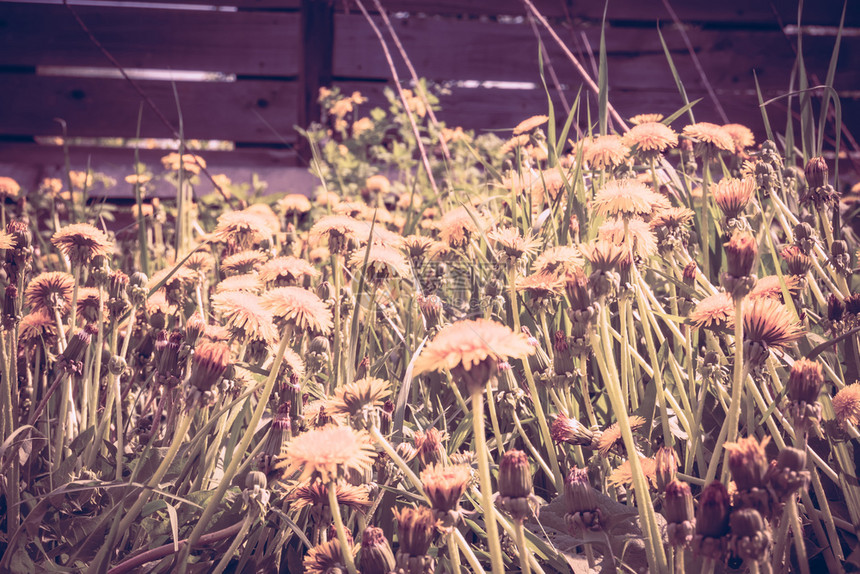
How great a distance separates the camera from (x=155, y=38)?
4.02m

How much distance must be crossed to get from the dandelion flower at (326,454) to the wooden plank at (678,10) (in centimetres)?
427

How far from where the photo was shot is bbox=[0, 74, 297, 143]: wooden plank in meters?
3.97

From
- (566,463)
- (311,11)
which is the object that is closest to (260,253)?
(566,463)

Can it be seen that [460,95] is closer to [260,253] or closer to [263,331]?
[260,253]

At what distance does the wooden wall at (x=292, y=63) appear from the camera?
397cm

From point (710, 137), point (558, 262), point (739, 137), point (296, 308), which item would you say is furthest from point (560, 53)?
point (296, 308)

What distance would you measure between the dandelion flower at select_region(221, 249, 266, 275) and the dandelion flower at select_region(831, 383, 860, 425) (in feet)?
3.05

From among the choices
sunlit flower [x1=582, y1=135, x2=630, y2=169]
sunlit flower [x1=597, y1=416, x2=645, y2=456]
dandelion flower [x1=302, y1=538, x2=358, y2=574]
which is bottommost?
dandelion flower [x1=302, y1=538, x2=358, y2=574]

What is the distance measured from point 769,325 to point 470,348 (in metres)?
0.31

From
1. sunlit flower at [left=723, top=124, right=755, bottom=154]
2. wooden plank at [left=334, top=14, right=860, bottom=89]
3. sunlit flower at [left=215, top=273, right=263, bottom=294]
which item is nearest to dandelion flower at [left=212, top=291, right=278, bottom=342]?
sunlit flower at [left=215, top=273, right=263, bottom=294]

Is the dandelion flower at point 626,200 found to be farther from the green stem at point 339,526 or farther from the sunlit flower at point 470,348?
the green stem at point 339,526

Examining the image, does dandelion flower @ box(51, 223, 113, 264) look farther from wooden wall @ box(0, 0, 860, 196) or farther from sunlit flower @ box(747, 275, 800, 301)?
wooden wall @ box(0, 0, 860, 196)

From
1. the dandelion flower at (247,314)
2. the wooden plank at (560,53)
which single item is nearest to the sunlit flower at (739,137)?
the dandelion flower at (247,314)

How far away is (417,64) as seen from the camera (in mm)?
4246
